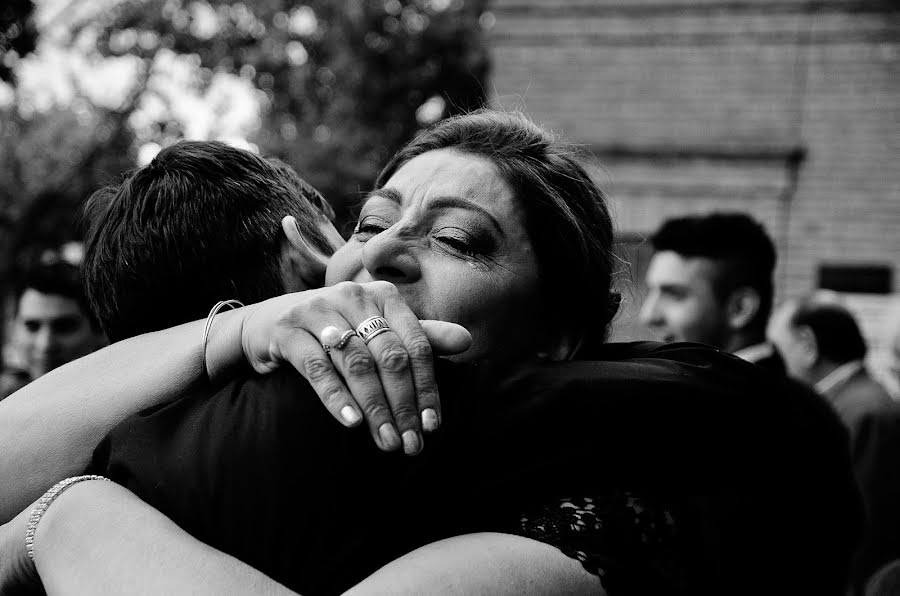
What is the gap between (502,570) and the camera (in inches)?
46.0

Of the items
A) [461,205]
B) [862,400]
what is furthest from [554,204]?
[862,400]

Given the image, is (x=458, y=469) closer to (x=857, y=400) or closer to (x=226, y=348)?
(x=226, y=348)

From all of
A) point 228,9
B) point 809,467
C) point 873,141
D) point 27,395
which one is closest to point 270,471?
point 27,395

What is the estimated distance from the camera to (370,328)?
130 cm

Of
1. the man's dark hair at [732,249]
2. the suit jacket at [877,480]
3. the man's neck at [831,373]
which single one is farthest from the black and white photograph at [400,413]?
the man's neck at [831,373]

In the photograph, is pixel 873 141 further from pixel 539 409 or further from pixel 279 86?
pixel 279 86

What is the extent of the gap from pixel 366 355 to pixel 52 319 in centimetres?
447

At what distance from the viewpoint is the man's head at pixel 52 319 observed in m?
5.05

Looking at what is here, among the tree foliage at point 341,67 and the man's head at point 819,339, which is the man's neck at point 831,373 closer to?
the man's head at point 819,339

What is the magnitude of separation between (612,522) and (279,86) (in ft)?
59.1

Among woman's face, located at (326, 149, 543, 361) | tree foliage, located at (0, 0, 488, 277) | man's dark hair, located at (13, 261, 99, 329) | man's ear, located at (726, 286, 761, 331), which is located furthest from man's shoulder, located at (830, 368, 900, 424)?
tree foliage, located at (0, 0, 488, 277)

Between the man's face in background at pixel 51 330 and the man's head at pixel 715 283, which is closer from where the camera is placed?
the man's head at pixel 715 283

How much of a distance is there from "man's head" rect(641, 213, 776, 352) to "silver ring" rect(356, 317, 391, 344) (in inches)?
140

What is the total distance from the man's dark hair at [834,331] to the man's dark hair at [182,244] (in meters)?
4.82
